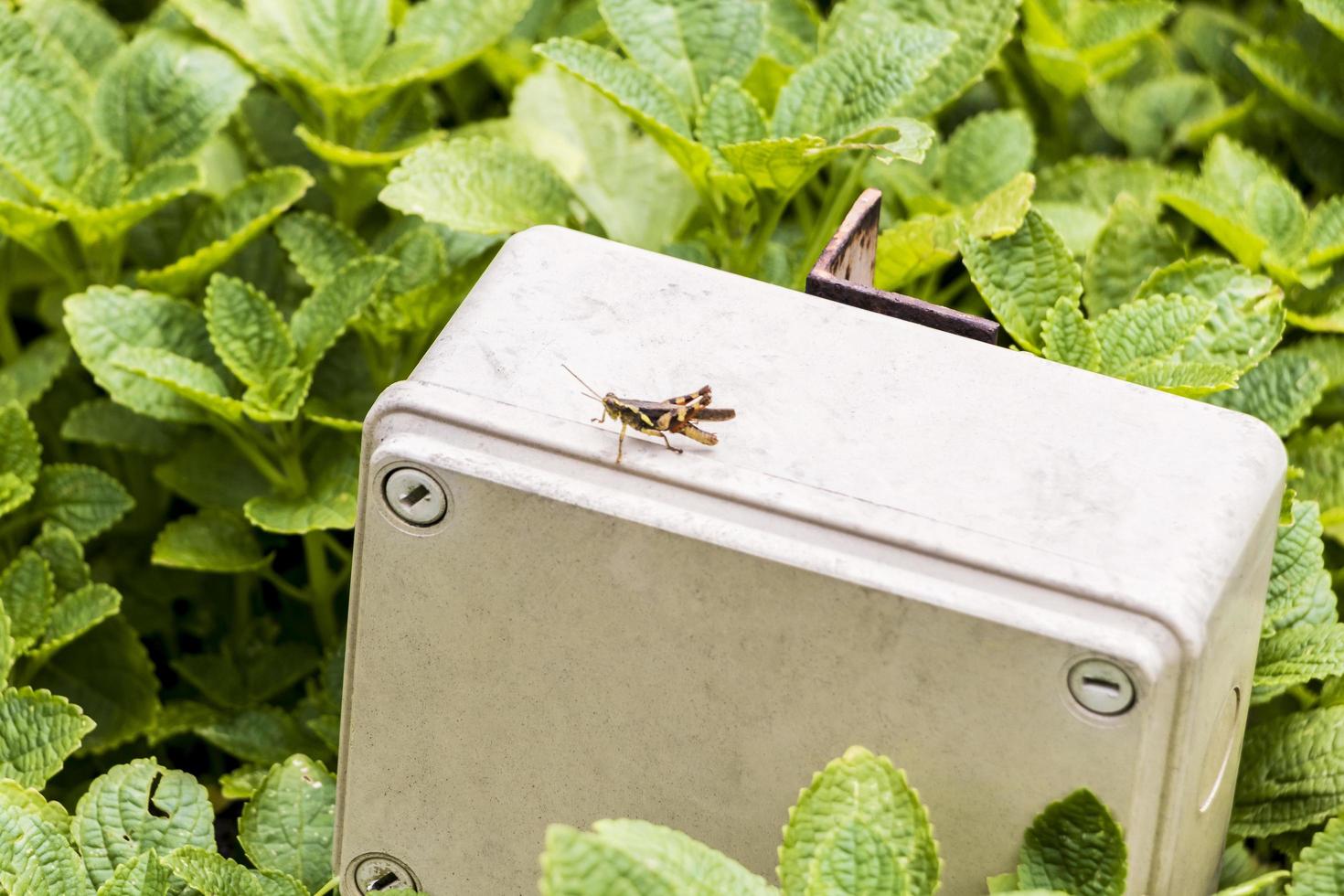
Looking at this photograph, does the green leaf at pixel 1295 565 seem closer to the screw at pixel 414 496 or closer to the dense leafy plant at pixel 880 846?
the dense leafy plant at pixel 880 846

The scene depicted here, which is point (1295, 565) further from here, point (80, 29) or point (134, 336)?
point (80, 29)

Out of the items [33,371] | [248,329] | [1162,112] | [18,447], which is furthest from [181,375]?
[1162,112]

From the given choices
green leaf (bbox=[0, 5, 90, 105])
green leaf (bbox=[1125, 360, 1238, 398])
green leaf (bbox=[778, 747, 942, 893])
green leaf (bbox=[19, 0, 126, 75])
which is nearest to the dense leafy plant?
green leaf (bbox=[778, 747, 942, 893])

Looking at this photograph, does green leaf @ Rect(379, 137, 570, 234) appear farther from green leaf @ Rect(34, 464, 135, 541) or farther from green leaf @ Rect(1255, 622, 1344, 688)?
green leaf @ Rect(1255, 622, 1344, 688)

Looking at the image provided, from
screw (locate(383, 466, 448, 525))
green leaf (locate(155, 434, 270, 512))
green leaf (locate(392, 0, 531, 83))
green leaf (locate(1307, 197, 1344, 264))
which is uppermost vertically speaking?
screw (locate(383, 466, 448, 525))

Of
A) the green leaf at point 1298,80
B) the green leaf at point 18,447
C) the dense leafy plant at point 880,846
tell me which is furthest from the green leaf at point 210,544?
the green leaf at point 1298,80
